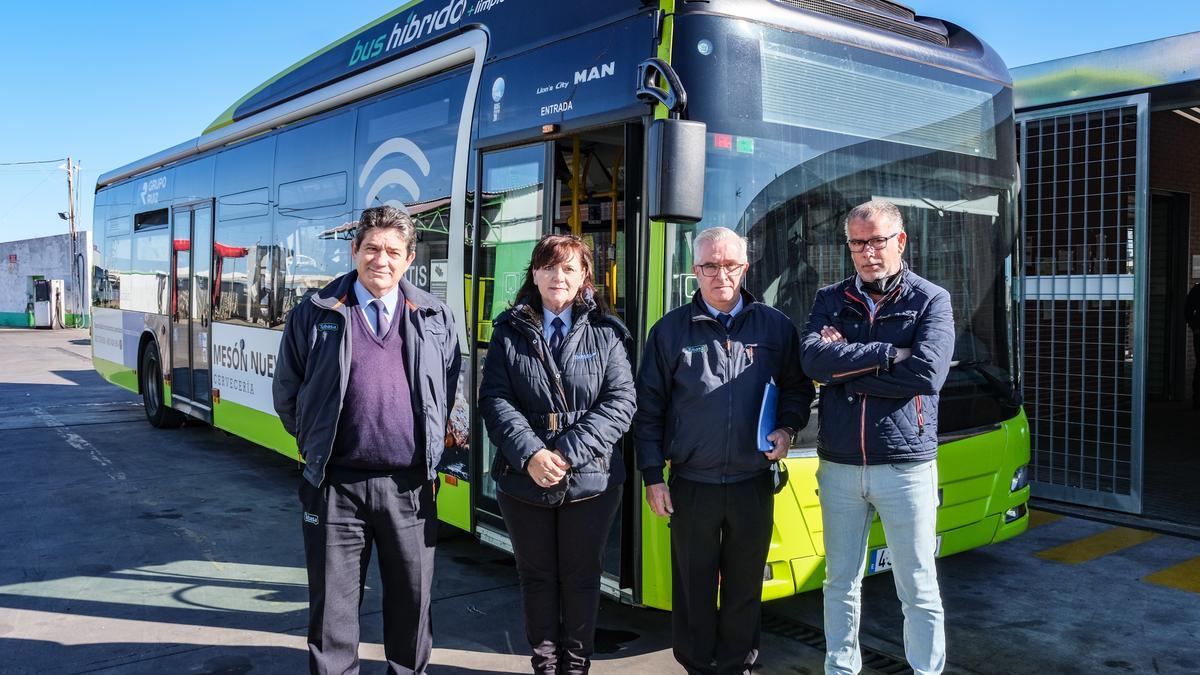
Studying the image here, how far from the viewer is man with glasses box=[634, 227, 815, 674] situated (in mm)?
3273

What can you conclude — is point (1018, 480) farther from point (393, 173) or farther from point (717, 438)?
point (393, 173)

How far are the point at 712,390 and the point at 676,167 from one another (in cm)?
87

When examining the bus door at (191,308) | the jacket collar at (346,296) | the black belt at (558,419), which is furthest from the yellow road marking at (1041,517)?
the bus door at (191,308)

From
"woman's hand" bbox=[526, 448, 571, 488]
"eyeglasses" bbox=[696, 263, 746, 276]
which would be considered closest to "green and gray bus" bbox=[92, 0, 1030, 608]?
"eyeglasses" bbox=[696, 263, 746, 276]

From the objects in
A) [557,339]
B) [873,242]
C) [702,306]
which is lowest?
[557,339]

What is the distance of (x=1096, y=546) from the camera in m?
6.07

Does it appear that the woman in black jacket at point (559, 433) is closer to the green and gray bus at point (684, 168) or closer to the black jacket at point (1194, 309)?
the green and gray bus at point (684, 168)

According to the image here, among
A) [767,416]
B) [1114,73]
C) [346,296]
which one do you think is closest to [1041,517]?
[1114,73]

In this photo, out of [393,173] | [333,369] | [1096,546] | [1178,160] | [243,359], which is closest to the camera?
[333,369]

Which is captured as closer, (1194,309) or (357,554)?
(357,554)

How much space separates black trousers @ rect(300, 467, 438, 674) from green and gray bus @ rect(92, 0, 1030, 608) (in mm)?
413

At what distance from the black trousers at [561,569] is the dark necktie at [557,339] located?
547 mm

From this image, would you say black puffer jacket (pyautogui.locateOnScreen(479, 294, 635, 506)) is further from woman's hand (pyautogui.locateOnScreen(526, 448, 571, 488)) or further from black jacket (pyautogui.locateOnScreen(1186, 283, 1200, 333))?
black jacket (pyautogui.locateOnScreen(1186, 283, 1200, 333))

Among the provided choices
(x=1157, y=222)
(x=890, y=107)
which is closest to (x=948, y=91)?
(x=890, y=107)
